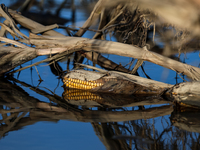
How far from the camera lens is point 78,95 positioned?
13.2 feet

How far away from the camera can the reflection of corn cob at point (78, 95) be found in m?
3.89

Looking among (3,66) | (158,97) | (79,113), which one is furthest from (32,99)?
(158,97)

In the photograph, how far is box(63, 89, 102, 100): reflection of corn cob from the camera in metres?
3.89

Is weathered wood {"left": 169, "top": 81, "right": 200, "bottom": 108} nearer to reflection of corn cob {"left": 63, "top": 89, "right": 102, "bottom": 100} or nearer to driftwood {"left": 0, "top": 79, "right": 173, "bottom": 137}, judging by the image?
driftwood {"left": 0, "top": 79, "right": 173, "bottom": 137}

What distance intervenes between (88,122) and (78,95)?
103 centimetres

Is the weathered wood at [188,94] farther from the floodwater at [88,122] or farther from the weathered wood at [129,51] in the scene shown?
the weathered wood at [129,51]

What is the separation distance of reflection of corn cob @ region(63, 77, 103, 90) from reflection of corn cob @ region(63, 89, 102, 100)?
88mm

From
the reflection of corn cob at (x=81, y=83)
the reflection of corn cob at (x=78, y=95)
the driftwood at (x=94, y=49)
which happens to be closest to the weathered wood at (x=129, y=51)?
the driftwood at (x=94, y=49)

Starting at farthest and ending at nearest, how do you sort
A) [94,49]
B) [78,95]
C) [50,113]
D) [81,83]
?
[94,49] → [81,83] → [78,95] → [50,113]

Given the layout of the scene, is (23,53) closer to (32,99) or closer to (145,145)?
(32,99)

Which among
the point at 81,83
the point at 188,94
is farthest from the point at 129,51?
the point at 188,94

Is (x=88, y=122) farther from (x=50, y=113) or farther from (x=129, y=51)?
(x=129, y=51)

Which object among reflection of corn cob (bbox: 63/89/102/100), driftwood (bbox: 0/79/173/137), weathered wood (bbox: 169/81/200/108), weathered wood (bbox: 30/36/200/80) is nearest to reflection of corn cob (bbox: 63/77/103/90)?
reflection of corn cob (bbox: 63/89/102/100)

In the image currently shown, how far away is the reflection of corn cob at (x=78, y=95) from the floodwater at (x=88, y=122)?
0.31ft
